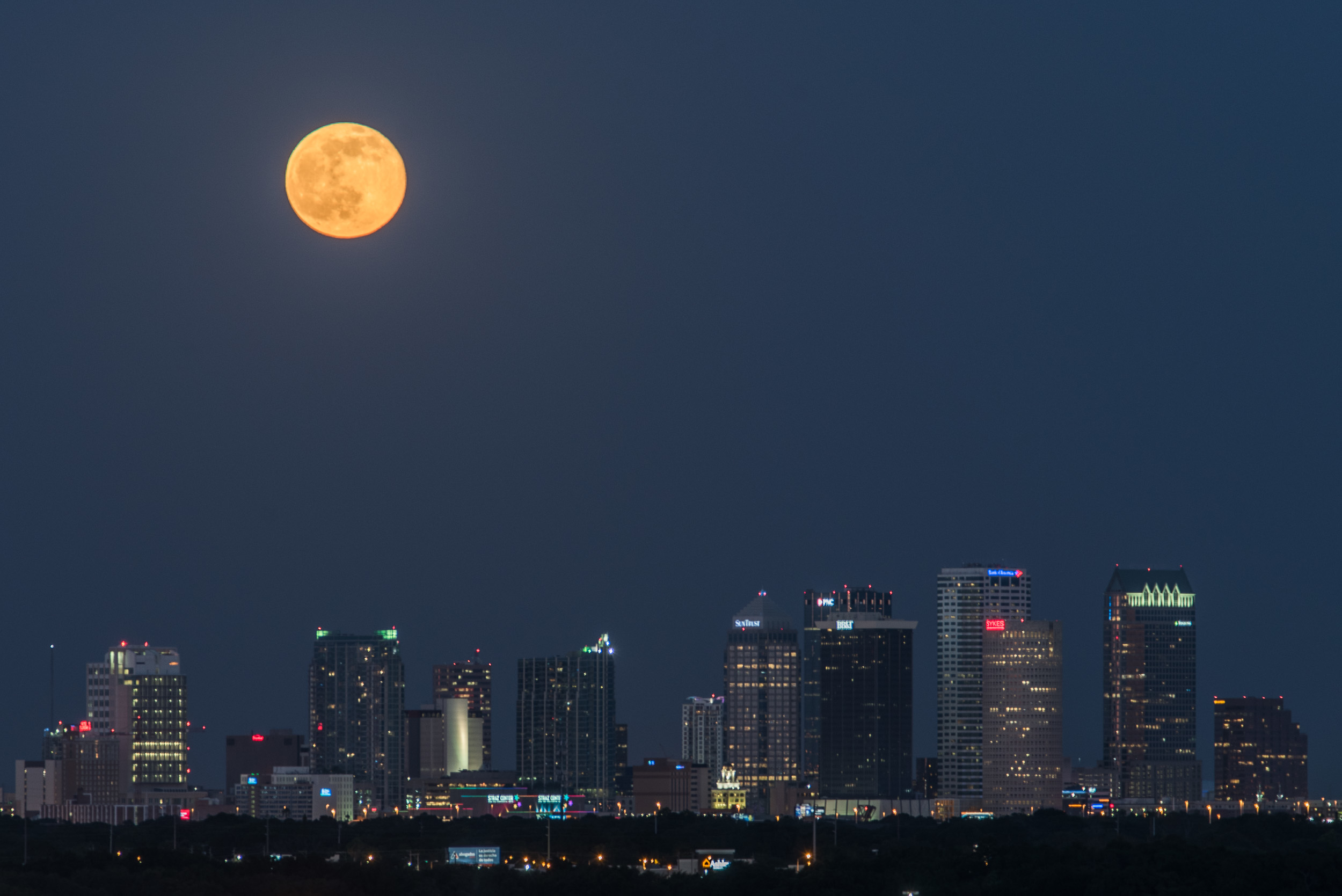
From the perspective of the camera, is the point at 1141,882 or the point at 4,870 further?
the point at 4,870

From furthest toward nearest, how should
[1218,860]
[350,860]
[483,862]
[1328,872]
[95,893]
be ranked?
1. [483,862]
2. [350,860]
3. [1218,860]
4. [1328,872]
5. [95,893]

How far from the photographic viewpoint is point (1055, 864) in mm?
150125

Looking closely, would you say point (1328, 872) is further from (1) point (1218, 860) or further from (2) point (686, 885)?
(2) point (686, 885)

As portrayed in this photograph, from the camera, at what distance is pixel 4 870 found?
150875mm

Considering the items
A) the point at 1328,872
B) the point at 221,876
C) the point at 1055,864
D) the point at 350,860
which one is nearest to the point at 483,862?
the point at 350,860

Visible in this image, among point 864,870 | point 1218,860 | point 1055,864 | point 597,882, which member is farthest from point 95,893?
point 1218,860

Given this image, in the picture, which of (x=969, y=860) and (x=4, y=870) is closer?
(x=4, y=870)

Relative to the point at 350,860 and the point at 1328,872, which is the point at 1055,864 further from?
the point at 350,860

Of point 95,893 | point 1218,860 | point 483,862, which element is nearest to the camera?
point 95,893

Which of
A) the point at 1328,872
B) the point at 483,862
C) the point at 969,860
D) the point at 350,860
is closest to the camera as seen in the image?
the point at 1328,872

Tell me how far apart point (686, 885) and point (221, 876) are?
3484 centimetres

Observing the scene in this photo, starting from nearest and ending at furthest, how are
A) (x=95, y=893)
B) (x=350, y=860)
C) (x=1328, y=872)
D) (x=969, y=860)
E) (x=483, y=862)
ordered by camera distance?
(x=95, y=893), (x=1328, y=872), (x=969, y=860), (x=350, y=860), (x=483, y=862)

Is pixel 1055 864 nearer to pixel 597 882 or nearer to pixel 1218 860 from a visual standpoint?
pixel 1218 860

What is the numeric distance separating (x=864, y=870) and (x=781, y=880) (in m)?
11.1
